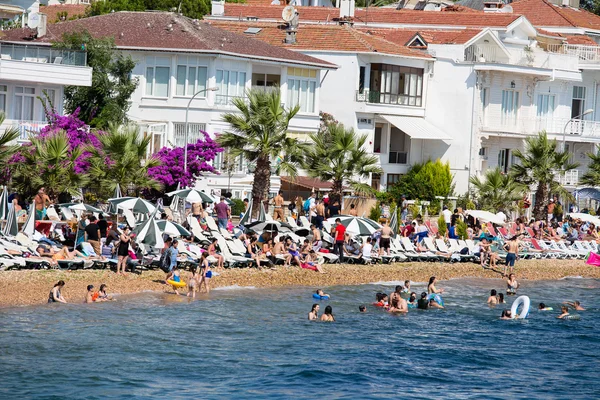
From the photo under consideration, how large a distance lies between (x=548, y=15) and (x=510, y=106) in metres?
13.7

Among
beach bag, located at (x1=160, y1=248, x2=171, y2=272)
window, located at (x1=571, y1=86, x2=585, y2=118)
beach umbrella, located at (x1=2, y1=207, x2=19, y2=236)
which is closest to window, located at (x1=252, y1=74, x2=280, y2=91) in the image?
window, located at (x1=571, y1=86, x2=585, y2=118)

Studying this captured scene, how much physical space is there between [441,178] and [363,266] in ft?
66.9

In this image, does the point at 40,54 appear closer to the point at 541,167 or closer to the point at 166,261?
the point at 166,261

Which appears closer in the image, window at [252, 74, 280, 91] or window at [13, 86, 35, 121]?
window at [13, 86, 35, 121]

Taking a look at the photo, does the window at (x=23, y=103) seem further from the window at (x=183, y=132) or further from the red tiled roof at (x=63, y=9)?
the red tiled roof at (x=63, y=9)

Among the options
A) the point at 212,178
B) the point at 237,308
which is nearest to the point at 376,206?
the point at 212,178

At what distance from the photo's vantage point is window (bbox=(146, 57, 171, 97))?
5259cm

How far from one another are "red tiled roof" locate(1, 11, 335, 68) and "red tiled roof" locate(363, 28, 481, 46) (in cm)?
839

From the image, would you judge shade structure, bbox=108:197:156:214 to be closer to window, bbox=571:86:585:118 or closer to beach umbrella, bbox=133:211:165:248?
beach umbrella, bbox=133:211:165:248

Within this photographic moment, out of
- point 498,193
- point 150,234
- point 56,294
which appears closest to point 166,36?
point 498,193

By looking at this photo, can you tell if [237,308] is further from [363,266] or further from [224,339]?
[363,266]

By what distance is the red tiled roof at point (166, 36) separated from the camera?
52.2m

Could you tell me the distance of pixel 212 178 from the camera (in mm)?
51594

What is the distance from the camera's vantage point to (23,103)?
4759 cm
